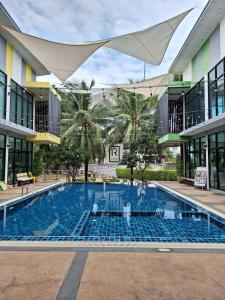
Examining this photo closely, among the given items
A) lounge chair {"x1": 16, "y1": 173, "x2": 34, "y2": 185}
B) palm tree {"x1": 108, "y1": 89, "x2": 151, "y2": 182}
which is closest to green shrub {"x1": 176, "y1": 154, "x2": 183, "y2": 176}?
palm tree {"x1": 108, "y1": 89, "x2": 151, "y2": 182}

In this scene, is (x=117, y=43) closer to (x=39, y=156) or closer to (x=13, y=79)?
(x=13, y=79)

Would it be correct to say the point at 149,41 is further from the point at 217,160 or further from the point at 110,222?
the point at 110,222

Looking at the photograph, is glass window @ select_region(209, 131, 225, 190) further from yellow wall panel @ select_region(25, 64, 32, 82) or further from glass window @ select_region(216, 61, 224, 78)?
yellow wall panel @ select_region(25, 64, 32, 82)

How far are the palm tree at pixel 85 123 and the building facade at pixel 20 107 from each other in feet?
7.29

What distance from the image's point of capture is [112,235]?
5840 mm

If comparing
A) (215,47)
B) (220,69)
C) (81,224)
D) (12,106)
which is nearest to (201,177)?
(220,69)

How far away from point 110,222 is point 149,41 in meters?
7.69

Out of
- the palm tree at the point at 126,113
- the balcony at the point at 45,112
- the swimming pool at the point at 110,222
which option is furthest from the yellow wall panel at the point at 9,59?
the palm tree at the point at 126,113

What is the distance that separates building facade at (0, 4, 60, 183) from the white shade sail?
270 centimetres

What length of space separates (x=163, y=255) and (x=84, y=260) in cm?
129

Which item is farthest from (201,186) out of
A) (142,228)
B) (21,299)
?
(21,299)

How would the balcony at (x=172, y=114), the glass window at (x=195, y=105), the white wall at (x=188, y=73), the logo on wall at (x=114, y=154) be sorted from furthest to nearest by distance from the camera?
1. the white wall at (x=188, y=73)
2. the balcony at (x=172, y=114)
3. the logo on wall at (x=114, y=154)
4. the glass window at (x=195, y=105)

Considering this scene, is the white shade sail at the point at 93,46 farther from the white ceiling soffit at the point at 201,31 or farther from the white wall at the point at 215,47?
the white wall at the point at 215,47

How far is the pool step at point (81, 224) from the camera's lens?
612 cm
